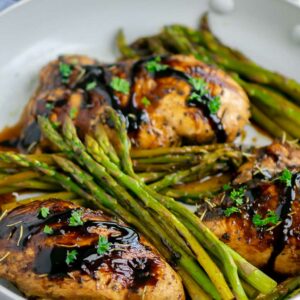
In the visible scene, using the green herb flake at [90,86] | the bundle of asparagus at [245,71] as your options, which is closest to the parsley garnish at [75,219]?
the green herb flake at [90,86]

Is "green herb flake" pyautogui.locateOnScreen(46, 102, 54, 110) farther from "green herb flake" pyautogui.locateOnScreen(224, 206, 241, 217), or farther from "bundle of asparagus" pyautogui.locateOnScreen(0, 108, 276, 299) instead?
"green herb flake" pyautogui.locateOnScreen(224, 206, 241, 217)

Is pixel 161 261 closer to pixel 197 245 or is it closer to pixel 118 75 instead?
pixel 197 245

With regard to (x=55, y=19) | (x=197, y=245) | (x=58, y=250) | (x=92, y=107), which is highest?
(x=55, y=19)

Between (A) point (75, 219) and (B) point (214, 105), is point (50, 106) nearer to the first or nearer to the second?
(B) point (214, 105)

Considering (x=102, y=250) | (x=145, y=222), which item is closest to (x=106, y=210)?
(x=145, y=222)

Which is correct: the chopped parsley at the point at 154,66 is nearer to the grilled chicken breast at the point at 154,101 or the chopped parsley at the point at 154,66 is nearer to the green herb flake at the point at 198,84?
the grilled chicken breast at the point at 154,101

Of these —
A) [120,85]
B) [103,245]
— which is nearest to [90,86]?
[120,85]
